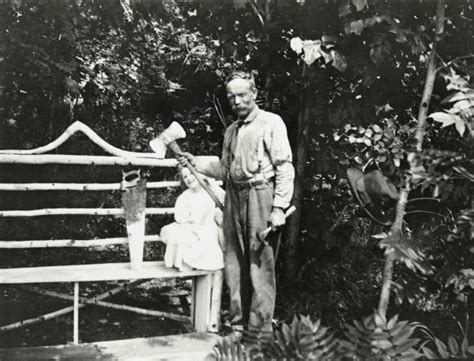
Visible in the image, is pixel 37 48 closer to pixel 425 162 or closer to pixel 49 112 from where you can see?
pixel 49 112

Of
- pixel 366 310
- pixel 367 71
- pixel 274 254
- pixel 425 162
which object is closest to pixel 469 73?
pixel 367 71

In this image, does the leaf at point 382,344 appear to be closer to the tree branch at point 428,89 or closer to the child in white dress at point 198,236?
the tree branch at point 428,89

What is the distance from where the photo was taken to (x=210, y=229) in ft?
12.7

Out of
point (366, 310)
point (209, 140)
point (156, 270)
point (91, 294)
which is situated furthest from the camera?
point (91, 294)

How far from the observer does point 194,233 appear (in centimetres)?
383

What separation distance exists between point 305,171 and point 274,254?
5.32ft

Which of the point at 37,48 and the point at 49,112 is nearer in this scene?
the point at 37,48

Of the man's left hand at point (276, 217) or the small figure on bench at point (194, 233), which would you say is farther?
the small figure on bench at point (194, 233)

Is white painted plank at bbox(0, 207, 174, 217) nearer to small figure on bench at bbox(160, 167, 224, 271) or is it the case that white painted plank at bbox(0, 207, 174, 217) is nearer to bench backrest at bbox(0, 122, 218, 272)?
bench backrest at bbox(0, 122, 218, 272)

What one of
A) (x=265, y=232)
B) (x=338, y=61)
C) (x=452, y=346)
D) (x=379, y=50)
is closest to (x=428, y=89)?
(x=379, y=50)

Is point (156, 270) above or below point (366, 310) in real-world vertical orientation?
above

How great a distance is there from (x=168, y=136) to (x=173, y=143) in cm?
6

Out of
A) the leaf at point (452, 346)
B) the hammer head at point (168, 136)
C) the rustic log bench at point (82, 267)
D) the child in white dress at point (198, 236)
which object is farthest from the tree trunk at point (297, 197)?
the leaf at point (452, 346)

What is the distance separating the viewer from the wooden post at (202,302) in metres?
3.93
